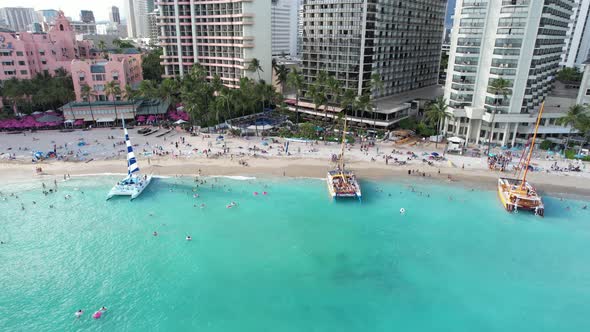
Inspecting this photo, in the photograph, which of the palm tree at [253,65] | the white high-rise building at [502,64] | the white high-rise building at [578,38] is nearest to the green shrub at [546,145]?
the white high-rise building at [502,64]

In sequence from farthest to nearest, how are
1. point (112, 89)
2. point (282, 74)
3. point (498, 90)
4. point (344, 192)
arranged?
Answer: point (282, 74)
point (112, 89)
point (498, 90)
point (344, 192)

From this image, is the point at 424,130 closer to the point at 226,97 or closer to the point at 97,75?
the point at 226,97

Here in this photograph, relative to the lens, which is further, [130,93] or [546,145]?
[130,93]

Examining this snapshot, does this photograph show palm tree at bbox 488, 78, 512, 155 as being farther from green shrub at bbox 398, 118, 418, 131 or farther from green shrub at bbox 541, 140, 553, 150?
green shrub at bbox 398, 118, 418, 131

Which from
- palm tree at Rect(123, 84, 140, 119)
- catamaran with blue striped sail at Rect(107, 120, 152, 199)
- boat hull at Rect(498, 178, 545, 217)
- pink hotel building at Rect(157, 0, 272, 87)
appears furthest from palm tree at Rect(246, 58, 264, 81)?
boat hull at Rect(498, 178, 545, 217)

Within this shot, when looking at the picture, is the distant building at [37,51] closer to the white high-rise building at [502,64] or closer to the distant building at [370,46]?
the distant building at [370,46]

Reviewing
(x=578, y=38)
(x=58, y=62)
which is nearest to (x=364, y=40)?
(x=58, y=62)
